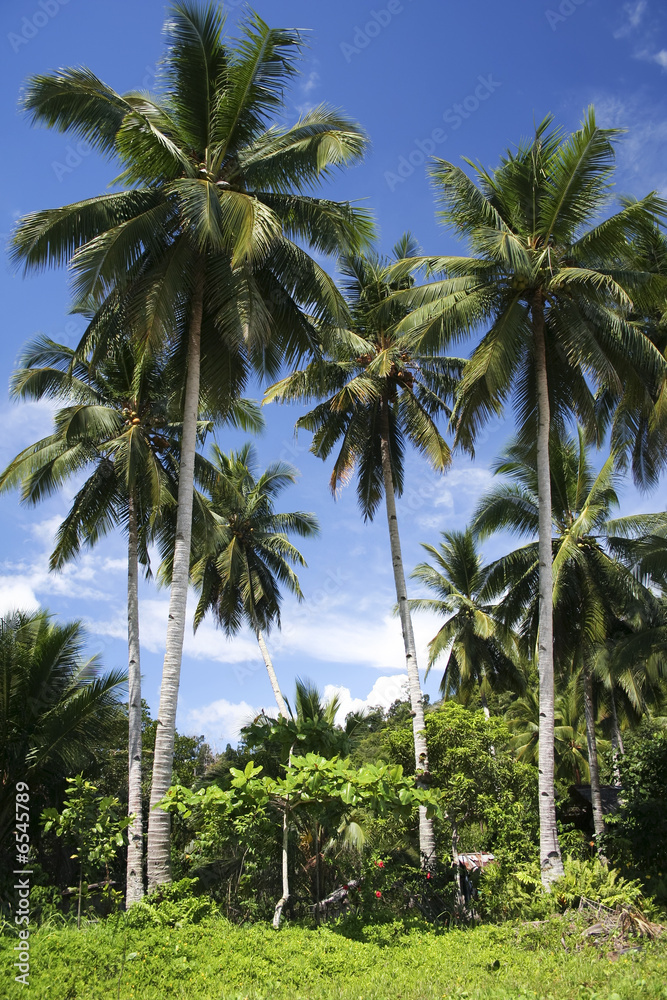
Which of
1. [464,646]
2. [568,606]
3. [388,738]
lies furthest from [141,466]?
[464,646]

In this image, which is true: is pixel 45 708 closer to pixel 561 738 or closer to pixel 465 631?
pixel 465 631

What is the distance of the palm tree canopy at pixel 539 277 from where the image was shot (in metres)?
12.5

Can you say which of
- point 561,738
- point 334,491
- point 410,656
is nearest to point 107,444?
point 334,491

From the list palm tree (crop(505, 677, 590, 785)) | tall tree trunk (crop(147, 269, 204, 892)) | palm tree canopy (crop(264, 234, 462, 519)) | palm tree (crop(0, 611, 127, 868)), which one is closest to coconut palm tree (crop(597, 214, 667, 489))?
palm tree canopy (crop(264, 234, 462, 519))

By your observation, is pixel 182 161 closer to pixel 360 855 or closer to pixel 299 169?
pixel 299 169

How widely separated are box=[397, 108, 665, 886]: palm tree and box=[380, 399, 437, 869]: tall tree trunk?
265 cm

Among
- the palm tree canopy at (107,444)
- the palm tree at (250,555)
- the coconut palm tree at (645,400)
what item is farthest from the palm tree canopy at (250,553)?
the coconut palm tree at (645,400)

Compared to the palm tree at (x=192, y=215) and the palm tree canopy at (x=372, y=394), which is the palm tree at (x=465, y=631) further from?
the palm tree at (x=192, y=215)

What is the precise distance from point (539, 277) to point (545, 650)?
703 centimetres

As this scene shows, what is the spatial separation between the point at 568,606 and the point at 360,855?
8.91m

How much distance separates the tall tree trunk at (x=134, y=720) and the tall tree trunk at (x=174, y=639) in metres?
2.06

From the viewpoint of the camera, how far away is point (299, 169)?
37.9 ft

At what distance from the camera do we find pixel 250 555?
2334 centimetres

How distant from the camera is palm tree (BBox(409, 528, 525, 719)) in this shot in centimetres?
2575
